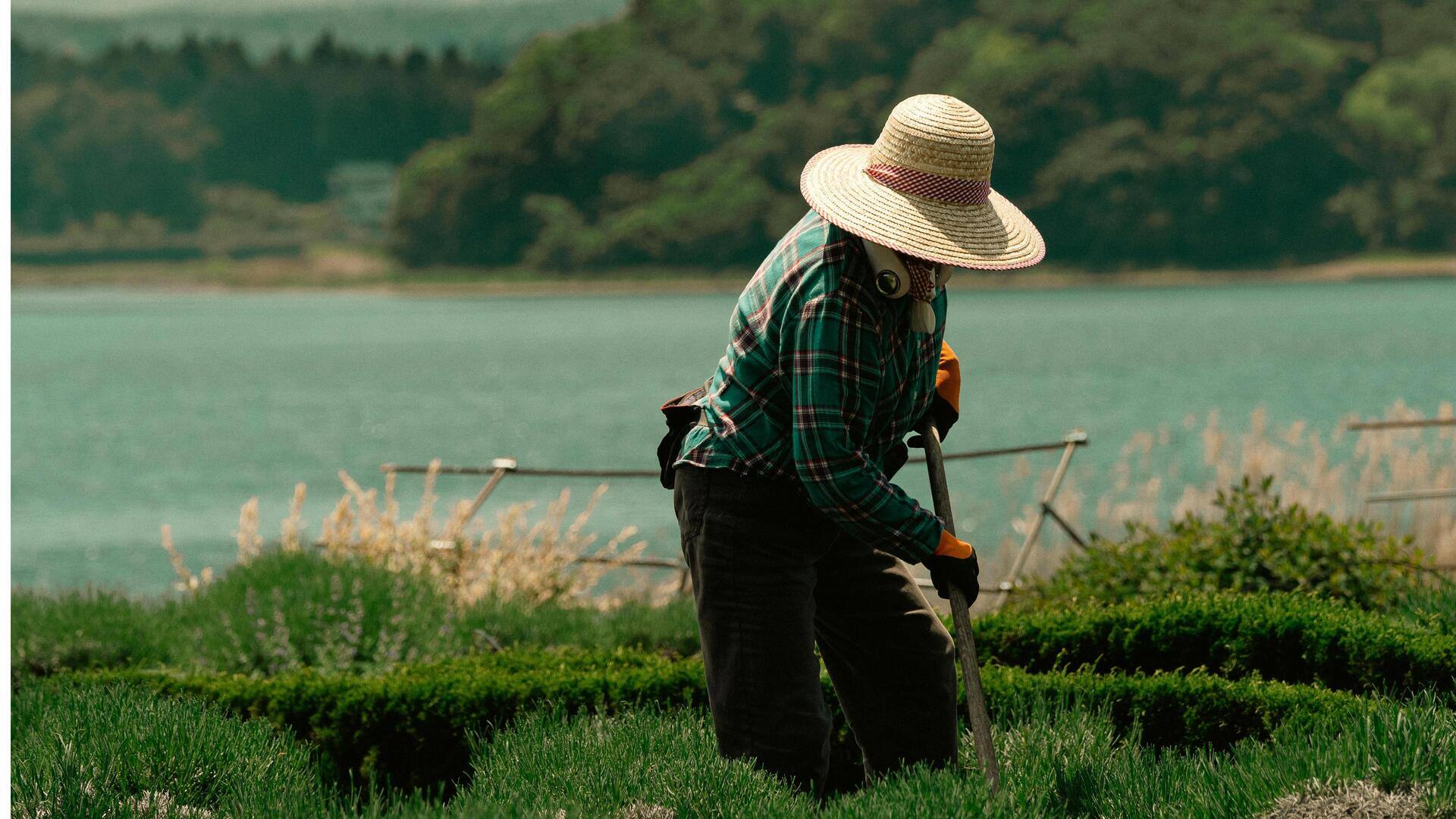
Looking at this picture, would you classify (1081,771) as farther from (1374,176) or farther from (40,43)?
(40,43)

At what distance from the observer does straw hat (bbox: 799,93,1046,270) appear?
363 cm

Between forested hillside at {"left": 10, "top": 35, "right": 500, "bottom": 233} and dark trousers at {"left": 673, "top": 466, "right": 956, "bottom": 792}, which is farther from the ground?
dark trousers at {"left": 673, "top": 466, "right": 956, "bottom": 792}

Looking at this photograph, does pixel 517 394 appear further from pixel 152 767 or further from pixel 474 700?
pixel 152 767

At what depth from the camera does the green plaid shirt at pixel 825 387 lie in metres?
3.59

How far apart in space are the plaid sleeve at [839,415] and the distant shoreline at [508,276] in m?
72.0

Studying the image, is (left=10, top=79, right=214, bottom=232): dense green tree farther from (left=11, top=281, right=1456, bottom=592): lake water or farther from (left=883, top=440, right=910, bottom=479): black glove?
(left=883, top=440, right=910, bottom=479): black glove

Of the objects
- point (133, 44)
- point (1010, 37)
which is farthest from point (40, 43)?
point (1010, 37)

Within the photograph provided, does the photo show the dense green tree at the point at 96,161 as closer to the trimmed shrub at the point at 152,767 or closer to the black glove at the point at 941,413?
the trimmed shrub at the point at 152,767

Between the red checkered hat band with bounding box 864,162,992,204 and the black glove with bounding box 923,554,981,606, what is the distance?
83cm

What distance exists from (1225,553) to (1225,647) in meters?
1.21

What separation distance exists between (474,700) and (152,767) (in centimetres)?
178

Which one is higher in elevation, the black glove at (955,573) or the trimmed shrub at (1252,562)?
the black glove at (955,573)

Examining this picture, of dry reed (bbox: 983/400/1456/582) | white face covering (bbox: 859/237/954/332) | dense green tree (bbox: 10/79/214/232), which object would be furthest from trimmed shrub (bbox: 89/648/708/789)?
dense green tree (bbox: 10/79/214/232)

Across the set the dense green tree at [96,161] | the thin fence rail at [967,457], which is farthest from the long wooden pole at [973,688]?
the dense green tree at [96,161]
